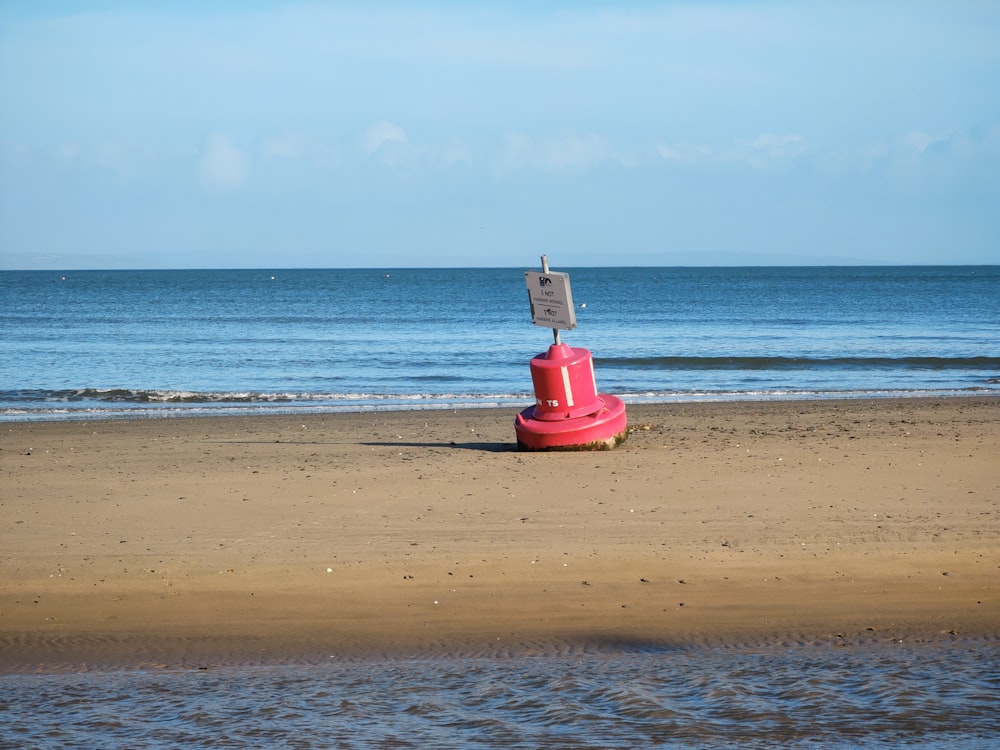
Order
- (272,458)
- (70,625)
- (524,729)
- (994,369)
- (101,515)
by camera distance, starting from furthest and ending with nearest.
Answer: (994,369) → (272,458) → (101,515) → (70,625) → (524,729)

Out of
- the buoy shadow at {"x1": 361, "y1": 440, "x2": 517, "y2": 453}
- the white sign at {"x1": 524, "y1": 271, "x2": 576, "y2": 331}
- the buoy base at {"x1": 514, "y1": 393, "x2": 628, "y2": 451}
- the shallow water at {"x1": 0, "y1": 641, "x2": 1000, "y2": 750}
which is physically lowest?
the shallow water at {"x1": 0, "y1": 641, "x2": 1000, "y2": 750}

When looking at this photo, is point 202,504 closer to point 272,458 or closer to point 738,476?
point 272,458

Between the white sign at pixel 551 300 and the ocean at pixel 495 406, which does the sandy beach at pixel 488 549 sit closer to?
the ocean at pixel 495 406

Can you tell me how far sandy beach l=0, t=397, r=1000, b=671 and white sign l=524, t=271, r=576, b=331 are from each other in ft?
4.61

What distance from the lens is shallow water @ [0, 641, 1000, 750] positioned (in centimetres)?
441

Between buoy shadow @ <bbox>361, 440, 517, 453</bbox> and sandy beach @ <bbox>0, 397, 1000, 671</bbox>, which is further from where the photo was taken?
buoy shadow @ <bbox>361, 440, 517, 453</bbox>

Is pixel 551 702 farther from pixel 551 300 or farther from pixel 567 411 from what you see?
pixel 551 300

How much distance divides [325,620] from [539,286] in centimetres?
620

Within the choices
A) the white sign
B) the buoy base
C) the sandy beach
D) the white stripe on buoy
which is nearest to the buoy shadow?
the sandy beach

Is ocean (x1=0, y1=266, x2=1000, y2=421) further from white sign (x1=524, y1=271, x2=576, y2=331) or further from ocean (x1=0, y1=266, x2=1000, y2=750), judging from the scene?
white sign (x1=524, y1=271, x2=576, y2=331)

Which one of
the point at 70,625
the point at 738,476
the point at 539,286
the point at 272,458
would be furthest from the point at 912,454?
the point at 70,625

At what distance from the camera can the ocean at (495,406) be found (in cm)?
451

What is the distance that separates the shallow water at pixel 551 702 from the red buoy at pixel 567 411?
226 inches

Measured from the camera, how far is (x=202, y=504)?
888 cm
